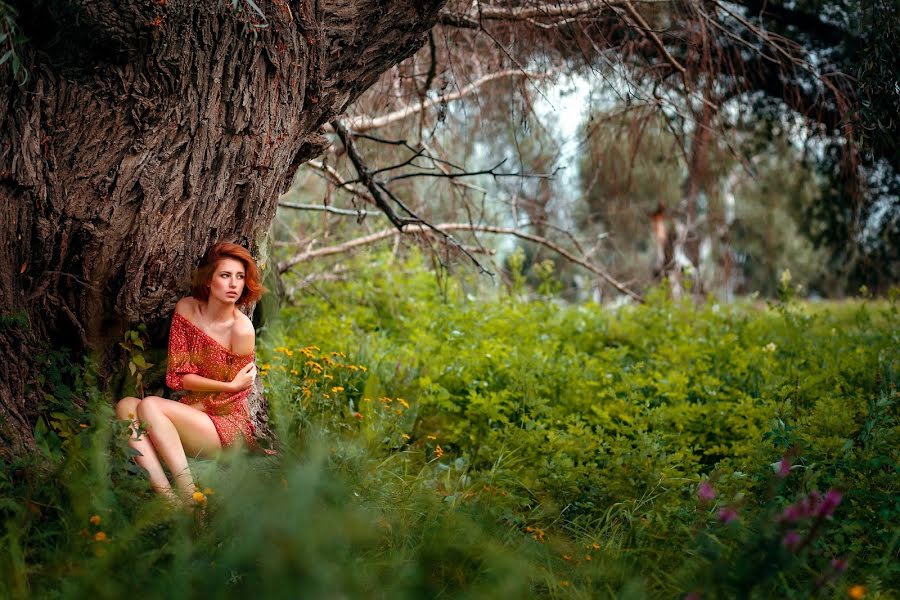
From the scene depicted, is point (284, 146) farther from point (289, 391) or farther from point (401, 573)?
point (401, 573)

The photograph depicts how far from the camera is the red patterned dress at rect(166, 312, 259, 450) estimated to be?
3.36 metres

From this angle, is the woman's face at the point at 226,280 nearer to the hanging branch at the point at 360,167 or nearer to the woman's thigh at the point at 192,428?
the woman's thigh at the point at 192,428

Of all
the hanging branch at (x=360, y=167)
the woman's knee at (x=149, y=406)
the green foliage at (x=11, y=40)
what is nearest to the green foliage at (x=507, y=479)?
the woman's knee at (x=149, y=406)

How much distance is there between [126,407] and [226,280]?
2.08 ft

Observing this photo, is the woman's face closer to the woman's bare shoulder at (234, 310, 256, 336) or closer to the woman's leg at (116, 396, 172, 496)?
the woman's bare shoulder at (234, 310, 256, 336)

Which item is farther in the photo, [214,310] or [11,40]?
[214,310]

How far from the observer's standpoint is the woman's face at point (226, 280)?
132 inches

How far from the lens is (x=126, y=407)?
126 inches

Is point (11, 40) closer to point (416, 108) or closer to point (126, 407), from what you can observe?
point (126, 407)

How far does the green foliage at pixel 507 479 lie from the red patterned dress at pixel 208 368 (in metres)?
0.20

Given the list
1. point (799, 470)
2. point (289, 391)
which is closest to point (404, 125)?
point (289, 391)

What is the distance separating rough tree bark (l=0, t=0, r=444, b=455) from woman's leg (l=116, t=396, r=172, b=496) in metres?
0.30

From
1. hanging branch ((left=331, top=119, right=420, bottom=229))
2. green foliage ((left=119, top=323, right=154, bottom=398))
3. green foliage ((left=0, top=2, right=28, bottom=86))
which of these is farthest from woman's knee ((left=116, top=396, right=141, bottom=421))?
hanging branch ((left=331, top=119, right=420, bottom=229))

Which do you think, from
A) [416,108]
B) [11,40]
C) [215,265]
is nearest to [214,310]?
[215,265]
